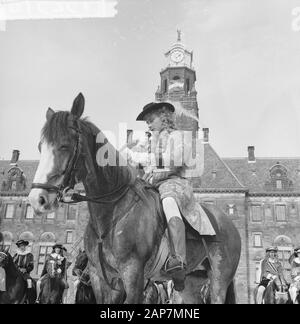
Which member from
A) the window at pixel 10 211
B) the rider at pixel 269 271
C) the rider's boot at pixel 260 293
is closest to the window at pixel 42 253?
the window at pixel 10 211

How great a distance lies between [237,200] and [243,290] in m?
8.36

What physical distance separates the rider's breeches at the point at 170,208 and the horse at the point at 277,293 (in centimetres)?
702

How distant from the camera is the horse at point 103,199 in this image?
166 inches

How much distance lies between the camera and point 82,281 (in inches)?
391

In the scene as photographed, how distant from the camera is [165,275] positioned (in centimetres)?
502

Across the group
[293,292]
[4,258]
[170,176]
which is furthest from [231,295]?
[293,292]

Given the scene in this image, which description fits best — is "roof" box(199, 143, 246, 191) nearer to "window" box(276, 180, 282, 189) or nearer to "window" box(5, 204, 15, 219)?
"window" box(276, 180, 282, 189)

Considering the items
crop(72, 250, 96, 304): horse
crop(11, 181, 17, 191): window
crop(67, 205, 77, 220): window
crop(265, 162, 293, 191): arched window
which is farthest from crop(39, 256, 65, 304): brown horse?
crop(11, 181, 17, 191): window

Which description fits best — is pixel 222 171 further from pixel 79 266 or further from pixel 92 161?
pixel 92 161

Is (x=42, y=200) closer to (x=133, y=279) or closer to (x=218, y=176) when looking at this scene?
(x=133, y=279)

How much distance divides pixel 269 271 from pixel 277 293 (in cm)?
77
